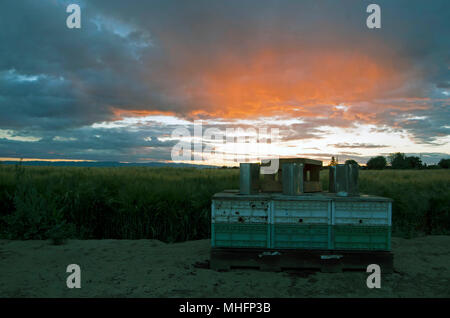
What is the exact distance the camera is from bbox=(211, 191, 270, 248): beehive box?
514 cm

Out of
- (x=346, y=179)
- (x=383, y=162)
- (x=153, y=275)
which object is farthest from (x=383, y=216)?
(x=383, y=162)

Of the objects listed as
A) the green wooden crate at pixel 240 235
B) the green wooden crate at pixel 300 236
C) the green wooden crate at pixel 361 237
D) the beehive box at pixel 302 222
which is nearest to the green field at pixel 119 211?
the green wooden crate at pixel 240 235

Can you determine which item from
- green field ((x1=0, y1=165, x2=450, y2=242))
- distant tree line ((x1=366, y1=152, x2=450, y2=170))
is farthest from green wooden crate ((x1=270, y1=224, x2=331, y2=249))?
distant tree line ((x1=366, y1=152, x2=450, y2=170))

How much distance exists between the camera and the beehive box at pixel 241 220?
5.14 metres

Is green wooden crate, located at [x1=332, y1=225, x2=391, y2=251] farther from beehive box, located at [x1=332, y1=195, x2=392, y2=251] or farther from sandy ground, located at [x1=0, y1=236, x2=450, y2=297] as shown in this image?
sandy ground, located at [x1=0, y1=236, x2=450, y2=297]

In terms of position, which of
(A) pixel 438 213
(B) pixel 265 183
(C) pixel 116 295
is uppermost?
(B) pixel 265 183

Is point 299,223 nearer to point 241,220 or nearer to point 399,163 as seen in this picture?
point 241,220

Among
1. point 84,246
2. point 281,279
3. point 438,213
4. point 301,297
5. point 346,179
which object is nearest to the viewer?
point 301,297

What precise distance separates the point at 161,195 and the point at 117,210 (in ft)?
3.70

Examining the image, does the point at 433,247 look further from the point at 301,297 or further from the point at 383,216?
the point at 301,297

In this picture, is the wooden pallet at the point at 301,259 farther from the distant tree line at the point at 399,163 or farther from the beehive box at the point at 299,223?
the distant tree line at the point at 399,163

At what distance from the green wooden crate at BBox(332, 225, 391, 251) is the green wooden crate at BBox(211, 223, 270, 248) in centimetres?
111

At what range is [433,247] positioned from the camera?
6895mm

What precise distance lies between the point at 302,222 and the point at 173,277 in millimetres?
2211
